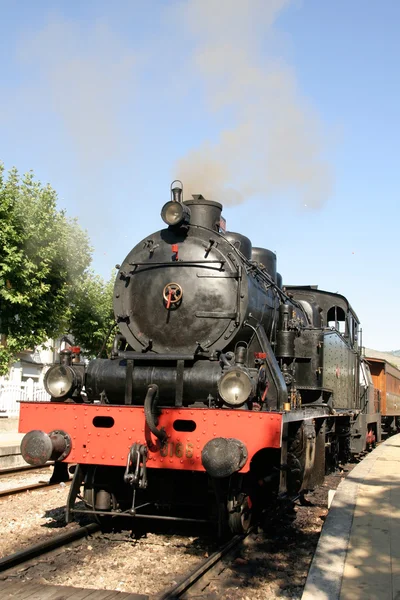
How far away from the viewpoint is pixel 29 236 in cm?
1706

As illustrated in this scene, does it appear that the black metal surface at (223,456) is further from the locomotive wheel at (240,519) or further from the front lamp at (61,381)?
the front lamp at (61,381)

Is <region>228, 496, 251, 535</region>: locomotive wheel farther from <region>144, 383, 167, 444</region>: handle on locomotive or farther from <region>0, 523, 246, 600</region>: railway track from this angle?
<region>144, 383, 167, 444</region>: handle on locomotive

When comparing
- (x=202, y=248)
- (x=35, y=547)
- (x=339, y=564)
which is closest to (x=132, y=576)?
(x=35, y=547)

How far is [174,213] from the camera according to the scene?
21.4 ft

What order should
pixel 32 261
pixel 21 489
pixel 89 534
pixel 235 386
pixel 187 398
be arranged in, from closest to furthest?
pixel 235 386 < pixel 187 398 < pixel 89 534 < pixel 21 489 < pixel 32 261

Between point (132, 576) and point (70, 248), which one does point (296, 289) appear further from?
point (70, 248)

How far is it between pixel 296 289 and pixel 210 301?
181 inches

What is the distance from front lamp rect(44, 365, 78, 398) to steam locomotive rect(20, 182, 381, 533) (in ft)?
0.04

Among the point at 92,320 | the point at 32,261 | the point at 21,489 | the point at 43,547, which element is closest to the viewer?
the point at 43,547

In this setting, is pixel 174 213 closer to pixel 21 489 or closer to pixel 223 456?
pixel 223 456

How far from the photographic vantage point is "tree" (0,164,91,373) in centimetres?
1683

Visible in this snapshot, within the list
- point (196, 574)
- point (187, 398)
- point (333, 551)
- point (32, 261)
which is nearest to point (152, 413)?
point (187, 398)

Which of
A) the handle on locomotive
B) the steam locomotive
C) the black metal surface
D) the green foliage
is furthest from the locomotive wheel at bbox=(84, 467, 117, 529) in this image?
the green foliage

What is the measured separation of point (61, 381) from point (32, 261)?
11872 millimetres
